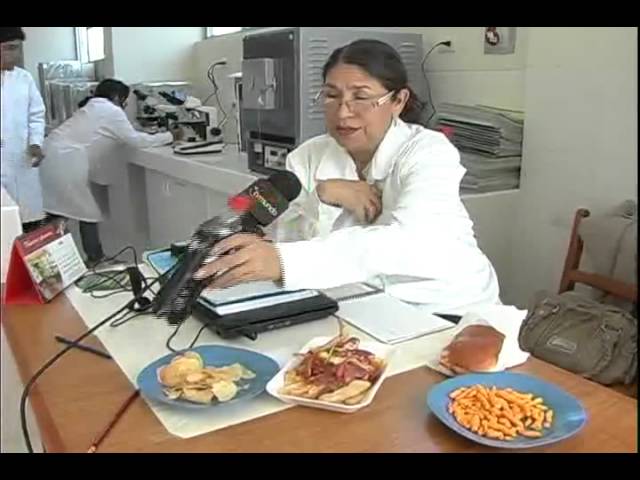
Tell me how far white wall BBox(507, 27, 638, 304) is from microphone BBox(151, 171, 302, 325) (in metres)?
1.12

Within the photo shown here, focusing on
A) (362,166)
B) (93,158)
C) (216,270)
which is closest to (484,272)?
(362,166)

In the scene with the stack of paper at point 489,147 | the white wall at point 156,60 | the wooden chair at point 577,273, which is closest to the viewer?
the wooden chair at point 577,273

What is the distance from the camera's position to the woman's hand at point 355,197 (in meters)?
1.36

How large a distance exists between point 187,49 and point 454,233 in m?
2.95

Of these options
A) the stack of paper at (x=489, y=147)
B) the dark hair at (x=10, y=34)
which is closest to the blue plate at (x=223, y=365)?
the dark hair at (x=10, y=34)

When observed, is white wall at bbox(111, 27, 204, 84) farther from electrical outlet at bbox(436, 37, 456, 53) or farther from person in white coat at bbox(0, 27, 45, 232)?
person in white coat at bbox(0, 27, 45, 232)

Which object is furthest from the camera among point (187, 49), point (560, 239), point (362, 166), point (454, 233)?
point (187, 49)

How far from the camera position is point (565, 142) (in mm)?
1960

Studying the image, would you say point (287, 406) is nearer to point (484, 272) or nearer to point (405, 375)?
point (405, 375)

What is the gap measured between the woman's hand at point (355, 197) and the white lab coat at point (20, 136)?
576mm

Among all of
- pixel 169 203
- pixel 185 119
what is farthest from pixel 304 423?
pixel 185 119

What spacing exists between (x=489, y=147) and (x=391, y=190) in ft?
2.71

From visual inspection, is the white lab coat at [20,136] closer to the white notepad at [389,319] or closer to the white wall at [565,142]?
the white notepad at [389,319]

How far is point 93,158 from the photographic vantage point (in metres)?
3.14
